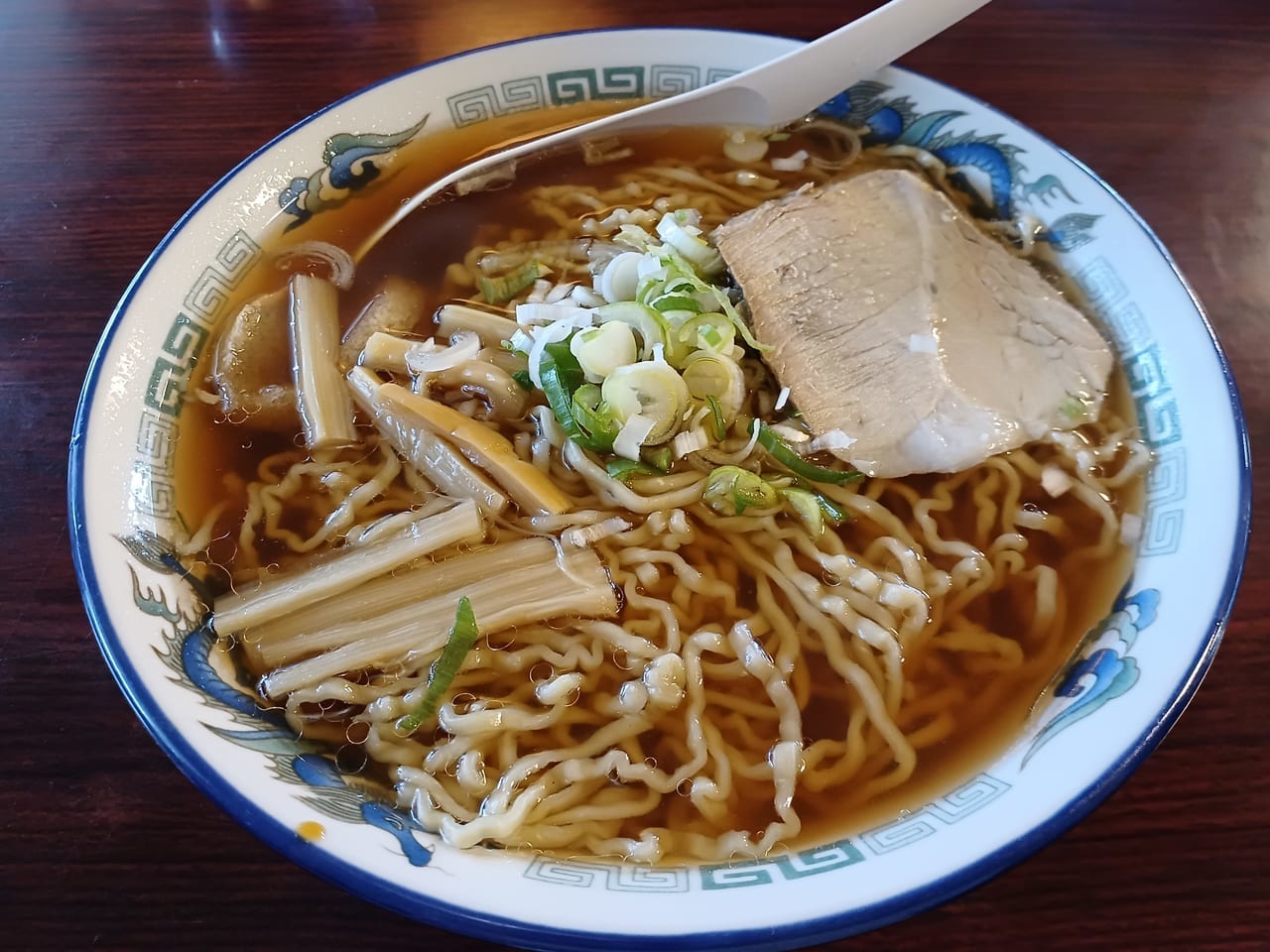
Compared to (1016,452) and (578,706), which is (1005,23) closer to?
(1016,452)

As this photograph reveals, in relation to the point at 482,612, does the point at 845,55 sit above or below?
above

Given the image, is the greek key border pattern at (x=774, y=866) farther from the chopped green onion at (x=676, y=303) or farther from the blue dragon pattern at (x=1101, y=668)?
the chopped green onion at (x=676, y=303)

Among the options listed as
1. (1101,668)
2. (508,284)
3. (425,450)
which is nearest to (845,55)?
(508,284)

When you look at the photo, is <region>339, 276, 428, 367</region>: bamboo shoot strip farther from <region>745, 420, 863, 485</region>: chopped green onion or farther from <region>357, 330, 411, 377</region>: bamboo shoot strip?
<region>745, 420, 863, 485</region>: chopped green onion

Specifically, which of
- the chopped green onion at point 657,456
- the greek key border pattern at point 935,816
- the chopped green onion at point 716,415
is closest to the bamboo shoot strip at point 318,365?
the chopped green onion at point 657,456

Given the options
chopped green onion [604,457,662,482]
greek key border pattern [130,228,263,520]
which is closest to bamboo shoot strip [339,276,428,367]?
greek key border pattern [130,228,263,520]

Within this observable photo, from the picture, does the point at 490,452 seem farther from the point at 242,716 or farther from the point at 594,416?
the point at 242,716

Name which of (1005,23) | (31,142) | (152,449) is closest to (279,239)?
(152,449)
